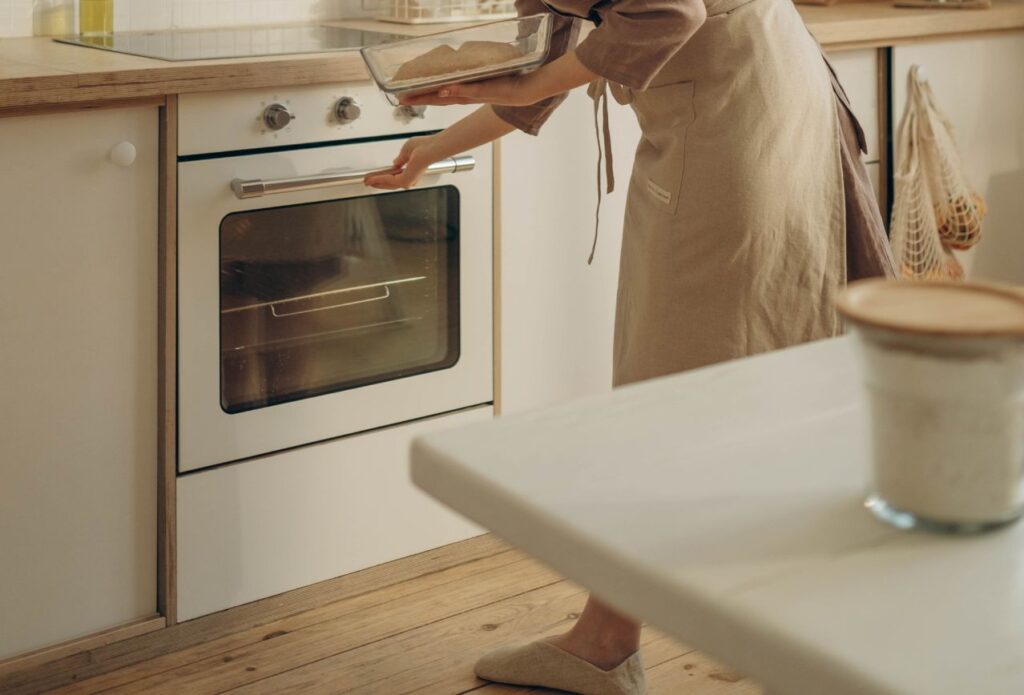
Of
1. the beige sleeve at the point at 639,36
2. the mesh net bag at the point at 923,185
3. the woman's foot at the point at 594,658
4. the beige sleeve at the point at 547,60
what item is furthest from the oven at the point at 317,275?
the mesh net bag at the point at 923,185

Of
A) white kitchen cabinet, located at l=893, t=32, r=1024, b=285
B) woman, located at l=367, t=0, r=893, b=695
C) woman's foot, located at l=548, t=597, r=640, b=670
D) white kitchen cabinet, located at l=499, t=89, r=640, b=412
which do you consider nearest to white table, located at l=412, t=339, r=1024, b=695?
woman, located at l=367, t=0, r=893, b=695

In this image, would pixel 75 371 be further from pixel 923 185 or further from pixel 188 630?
pixel 923 185

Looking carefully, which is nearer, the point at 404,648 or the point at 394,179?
the point at 394,179

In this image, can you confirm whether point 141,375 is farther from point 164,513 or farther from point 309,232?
point 309,232

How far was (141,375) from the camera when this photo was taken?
1917mm

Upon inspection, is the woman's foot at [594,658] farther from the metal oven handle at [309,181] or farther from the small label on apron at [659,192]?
the metal oven handle at [309,181]

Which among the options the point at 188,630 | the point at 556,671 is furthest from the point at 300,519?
the point at 556,671

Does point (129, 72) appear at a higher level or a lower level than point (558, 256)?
higher

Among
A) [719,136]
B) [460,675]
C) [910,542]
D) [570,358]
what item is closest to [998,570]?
[910,542]

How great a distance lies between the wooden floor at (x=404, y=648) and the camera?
1.94 metres

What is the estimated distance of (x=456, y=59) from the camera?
1602 mm

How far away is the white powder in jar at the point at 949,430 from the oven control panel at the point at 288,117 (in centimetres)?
143

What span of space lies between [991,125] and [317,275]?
1673 millimetres

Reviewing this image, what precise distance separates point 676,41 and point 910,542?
2.69 ft
